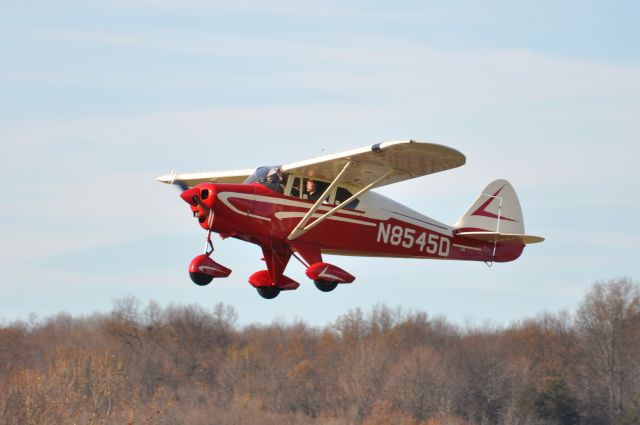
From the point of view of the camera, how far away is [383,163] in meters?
22.3

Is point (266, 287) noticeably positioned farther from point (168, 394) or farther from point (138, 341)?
point (138, 341)

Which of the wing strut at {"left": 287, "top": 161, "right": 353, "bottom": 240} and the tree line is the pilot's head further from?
the tree line

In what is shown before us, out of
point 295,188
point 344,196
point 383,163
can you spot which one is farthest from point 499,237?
point 295,188

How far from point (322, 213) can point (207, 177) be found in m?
4.22

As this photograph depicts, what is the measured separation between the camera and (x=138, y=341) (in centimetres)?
6488

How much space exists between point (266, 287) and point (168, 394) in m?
35.6

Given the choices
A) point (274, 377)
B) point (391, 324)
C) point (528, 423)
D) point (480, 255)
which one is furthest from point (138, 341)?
point (480, 255)

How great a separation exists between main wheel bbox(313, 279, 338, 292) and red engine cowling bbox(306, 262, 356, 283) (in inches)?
3.9

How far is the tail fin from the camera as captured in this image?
83.9ft

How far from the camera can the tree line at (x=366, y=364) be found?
5869 centimetres

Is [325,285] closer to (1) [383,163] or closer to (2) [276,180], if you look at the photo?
(2) [276,180]

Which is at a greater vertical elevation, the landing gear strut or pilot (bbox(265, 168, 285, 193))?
pilot (bbox(265, 168, 285, 193))

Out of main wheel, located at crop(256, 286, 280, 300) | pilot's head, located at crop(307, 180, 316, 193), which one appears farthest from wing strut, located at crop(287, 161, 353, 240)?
main wheel, located at crop(256, 286, 280, 300)

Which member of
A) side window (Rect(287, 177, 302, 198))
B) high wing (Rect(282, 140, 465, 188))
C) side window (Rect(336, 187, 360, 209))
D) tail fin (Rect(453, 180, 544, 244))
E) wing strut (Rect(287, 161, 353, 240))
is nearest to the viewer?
high wing (Rect(282, 140, 465, 188))
